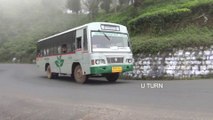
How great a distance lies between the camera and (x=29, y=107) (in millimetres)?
11203

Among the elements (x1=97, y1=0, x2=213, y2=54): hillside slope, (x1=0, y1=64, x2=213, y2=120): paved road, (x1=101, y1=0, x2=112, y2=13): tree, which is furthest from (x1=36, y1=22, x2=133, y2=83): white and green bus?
(x1=101, y1=0, x2=112, y2=13): tree

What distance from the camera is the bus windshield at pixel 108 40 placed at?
55.6 ft

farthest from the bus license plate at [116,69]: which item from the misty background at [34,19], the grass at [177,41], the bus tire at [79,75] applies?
the misty background at [34,19]

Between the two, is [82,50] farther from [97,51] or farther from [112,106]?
[112,106]

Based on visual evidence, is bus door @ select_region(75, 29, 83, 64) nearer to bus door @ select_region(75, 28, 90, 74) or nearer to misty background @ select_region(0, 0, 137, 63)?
bus door @ select_region(75, 28, 90, 74)

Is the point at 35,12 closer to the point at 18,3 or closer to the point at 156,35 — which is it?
the point at 18,3

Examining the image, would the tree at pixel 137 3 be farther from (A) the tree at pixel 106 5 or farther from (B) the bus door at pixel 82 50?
(A) the tree at pixel 106 5

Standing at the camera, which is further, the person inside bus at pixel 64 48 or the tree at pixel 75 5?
the tree at pixel 75 5

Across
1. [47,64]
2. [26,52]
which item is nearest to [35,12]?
[26,52]

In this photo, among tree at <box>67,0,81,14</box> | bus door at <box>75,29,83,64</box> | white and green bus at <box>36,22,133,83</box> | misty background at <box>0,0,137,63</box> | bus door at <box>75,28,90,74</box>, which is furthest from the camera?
tree at <box>67,0,81,14</box>

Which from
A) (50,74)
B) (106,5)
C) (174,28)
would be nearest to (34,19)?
(106,5)

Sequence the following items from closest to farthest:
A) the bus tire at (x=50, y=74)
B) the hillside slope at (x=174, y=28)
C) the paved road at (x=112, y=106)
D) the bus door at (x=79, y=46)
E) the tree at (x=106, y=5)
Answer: the paved road at (x=112, y=106), the bus door at (x=79, y=46), the hillside slope at (x=174, y=28), the bus tire at (x=50, y=74), the tree at (x=106, y=5)

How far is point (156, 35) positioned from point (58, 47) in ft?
23.3

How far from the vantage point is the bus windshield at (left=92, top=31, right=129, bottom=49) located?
1694 centimetres
